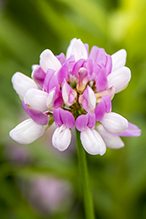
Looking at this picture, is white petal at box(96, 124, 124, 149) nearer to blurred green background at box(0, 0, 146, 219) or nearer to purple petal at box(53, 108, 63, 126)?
purple petal at box(53, 108, 63, 126)

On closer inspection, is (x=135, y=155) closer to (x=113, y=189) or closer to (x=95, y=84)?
(x=113, y=189)

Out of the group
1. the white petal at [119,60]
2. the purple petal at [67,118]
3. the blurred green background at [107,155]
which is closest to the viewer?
the purple petal at [67,118]

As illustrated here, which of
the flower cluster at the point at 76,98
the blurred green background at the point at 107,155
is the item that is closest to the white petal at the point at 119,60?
the flower cluster at the point at 76,98

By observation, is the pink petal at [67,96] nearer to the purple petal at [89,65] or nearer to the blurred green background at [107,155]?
the purple petal at [89,65]

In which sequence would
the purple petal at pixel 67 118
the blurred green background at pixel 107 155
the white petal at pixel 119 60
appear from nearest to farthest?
the purple petal at pixel 67 118 < the white petal at pixel 119 60 < the blurred green background at pixel 107 155

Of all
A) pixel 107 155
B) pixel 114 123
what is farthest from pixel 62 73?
pixel 107 155

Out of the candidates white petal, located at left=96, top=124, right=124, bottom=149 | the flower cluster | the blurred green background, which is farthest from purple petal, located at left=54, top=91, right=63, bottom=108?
the blurred green background

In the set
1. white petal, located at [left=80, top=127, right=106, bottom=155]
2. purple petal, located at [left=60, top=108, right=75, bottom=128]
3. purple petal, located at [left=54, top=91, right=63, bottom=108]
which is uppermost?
purple petal, located at [left=54, top=91, right=63, bottom=108]

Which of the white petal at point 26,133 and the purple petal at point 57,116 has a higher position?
the purple petal at point 57,116
